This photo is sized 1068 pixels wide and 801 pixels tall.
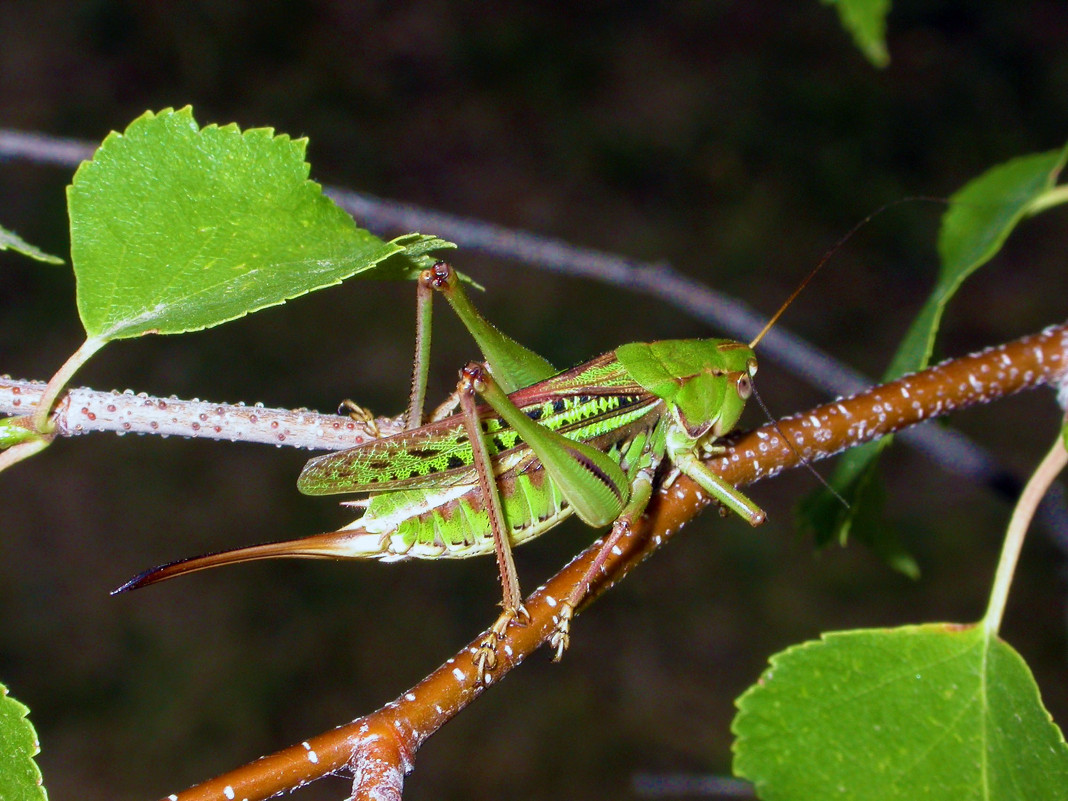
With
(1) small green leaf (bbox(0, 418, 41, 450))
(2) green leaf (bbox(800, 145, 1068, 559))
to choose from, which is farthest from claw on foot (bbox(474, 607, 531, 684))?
(2) green leaf (bbox(800, 145, 1068, 559))

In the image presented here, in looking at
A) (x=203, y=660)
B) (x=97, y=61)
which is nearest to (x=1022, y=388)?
(x=203, y=660)

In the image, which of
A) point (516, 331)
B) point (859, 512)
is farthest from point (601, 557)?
point (516, 331)

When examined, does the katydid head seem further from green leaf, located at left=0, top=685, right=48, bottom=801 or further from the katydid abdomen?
green leaf, located at left=0, top=685, right=48, bottom=801

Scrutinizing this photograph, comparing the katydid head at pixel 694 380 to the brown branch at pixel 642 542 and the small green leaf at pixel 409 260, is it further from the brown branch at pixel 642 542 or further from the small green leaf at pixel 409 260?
the small green leaf at pixel 409 260

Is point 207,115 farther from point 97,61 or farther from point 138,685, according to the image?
point 138,685

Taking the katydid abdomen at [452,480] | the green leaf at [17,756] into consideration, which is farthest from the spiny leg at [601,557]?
the green leaf at [17,756]

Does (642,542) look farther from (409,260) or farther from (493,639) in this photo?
(409,260)
